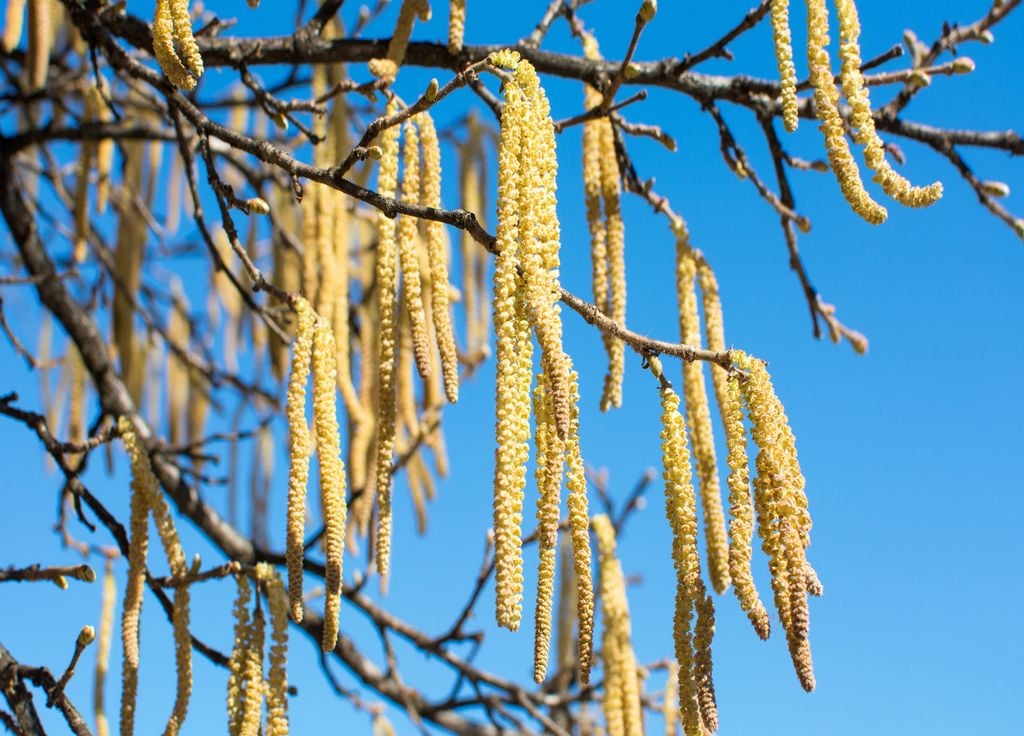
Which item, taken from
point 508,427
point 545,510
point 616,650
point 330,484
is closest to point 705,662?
point 545,510

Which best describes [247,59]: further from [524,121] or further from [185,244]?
[185,244]

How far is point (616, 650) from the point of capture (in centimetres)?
199

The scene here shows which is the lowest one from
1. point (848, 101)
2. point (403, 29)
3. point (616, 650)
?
point (616, 650)

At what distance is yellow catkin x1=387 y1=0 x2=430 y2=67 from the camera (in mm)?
2039

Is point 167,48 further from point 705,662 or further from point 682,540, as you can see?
point 705,662

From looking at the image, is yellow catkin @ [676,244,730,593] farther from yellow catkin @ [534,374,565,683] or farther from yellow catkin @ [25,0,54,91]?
yellow catkin @ [25,0,54,91]

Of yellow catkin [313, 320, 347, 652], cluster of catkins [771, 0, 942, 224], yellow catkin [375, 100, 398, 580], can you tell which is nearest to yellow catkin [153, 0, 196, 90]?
yellow catkin [375, 100, 398, 580]

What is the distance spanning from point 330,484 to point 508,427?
1.31 ft

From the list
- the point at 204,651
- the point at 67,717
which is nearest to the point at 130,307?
the point at 204,651

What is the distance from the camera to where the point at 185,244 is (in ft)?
13.6

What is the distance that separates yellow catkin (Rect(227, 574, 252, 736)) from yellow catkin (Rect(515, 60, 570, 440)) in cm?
77

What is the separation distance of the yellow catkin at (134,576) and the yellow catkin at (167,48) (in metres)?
0.65

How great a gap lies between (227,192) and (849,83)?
875 millimetres

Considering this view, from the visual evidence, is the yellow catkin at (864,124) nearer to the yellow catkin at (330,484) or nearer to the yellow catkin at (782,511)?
the yellow catkin at (782,511)
